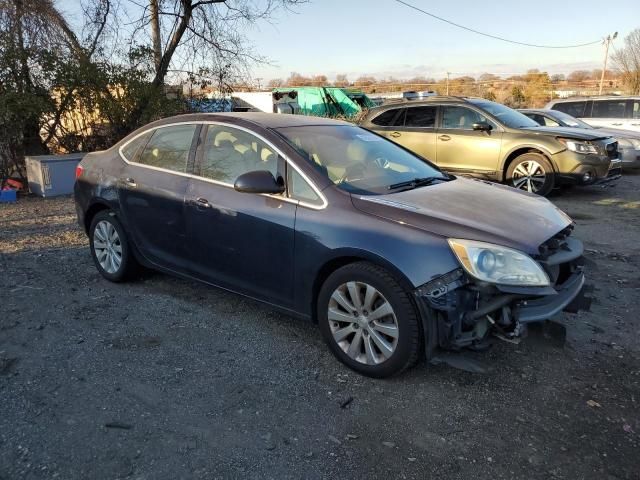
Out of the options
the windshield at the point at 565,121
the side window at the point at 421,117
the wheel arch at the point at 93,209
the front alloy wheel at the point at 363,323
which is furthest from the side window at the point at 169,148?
the windshield at the point at 565,121

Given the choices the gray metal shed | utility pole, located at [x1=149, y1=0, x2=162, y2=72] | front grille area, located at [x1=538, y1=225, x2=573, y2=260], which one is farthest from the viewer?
utility pole, located at [x1=149, y1=0, x2=162, y2=72]

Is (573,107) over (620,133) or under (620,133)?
over

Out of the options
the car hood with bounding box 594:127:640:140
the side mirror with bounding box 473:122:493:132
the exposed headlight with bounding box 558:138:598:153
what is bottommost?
the exposed headlight with bounding box 558:138:598:153

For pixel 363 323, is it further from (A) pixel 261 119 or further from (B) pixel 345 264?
(A) pixel 261 119

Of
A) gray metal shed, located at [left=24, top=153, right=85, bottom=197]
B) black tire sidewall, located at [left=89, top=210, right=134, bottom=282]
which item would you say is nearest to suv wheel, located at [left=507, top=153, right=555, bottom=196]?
black tire sidewall, located at [left=89, top=210, right=134, bottom=282]

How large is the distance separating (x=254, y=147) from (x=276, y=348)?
1500 millimetres

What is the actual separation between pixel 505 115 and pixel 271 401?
26.3 ft

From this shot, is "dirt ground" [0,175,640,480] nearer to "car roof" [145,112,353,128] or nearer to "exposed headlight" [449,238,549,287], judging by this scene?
"exposed headlight" [449,238,549,287]

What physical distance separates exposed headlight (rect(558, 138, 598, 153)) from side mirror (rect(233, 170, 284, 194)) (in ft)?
22.4

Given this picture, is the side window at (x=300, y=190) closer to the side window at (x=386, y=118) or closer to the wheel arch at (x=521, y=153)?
the wheel arch at (x=521, y=153)

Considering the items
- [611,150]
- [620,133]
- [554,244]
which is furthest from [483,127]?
[554,244]

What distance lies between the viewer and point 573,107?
552 inches

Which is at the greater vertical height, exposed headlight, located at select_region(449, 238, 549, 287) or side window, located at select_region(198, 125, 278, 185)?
side window, located at select_region(198, 125, 278, 185)

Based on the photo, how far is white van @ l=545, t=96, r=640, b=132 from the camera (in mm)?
13016
